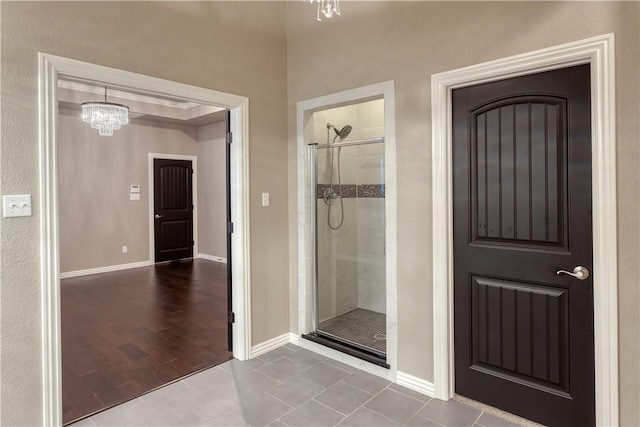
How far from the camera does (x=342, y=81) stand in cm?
316

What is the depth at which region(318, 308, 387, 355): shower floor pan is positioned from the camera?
3.40 meters

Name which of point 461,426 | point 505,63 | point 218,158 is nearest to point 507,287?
point 461,426

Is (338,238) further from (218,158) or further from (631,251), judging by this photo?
(218,158)

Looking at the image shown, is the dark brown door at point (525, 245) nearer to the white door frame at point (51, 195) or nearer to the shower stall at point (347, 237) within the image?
the shower stall at point (347, 237)

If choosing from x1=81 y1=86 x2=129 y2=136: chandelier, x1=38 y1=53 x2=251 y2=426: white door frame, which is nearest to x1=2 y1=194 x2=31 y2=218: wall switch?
x1=38 y1=53 x2=251 y2=426: white door frame

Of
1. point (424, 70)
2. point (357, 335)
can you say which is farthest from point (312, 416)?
point (424, 70)

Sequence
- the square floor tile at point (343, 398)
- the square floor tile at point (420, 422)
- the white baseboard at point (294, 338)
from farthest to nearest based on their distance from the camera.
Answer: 1. the white baseboard at point (294, 338)
2. the square floor tile at point (343, 398)
3. the square floor tile at point (420, 422)

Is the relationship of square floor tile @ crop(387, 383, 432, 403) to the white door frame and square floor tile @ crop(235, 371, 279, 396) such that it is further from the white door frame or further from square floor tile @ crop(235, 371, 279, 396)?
the white door frame

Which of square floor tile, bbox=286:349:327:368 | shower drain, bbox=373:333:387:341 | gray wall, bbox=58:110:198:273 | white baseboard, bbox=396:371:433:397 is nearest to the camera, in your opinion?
white baseboard, bbox=396:371:433:397

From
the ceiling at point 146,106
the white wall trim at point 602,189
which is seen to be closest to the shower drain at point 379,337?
→ the white wall trim at point 602,189

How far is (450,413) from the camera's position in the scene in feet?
8.03

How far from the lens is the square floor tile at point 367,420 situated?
91.9 inches

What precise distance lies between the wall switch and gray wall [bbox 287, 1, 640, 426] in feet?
6.67

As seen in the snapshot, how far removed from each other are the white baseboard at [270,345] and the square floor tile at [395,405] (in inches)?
45.9
